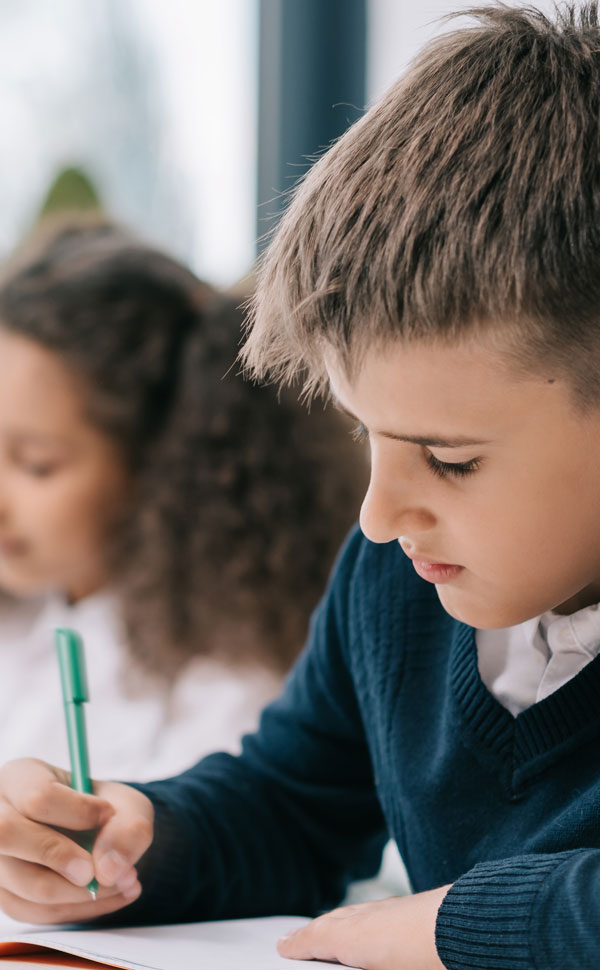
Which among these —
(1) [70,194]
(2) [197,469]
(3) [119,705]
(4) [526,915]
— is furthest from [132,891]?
(1) [70,194]

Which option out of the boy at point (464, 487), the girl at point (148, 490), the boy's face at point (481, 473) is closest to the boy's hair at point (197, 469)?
the girl at point (148, 490)

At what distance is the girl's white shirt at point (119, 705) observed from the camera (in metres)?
1.01

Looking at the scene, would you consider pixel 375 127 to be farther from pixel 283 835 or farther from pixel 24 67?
pixel 24 67

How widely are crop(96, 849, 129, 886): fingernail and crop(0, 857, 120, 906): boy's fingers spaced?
0.05 feet

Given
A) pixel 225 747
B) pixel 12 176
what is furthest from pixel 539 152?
pixel 12 176

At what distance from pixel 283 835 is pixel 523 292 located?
41 cm

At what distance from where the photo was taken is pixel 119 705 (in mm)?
1088

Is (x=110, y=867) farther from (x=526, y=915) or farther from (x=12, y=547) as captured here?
(x=12, y=547)

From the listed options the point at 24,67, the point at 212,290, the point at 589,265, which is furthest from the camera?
the point at 24,67

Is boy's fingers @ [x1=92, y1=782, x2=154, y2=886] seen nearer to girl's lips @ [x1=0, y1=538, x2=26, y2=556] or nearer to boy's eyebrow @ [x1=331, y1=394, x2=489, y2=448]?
boy's eyebrow @ [x1=331, y1=394, x2=489, y2=448]

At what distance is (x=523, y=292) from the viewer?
1.49 feet

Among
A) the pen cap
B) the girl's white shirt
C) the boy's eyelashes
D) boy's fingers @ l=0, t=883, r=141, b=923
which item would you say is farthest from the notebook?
the girl's white shirt

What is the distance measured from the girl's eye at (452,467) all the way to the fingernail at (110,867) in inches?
10.1

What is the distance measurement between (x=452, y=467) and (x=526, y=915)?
190mm
